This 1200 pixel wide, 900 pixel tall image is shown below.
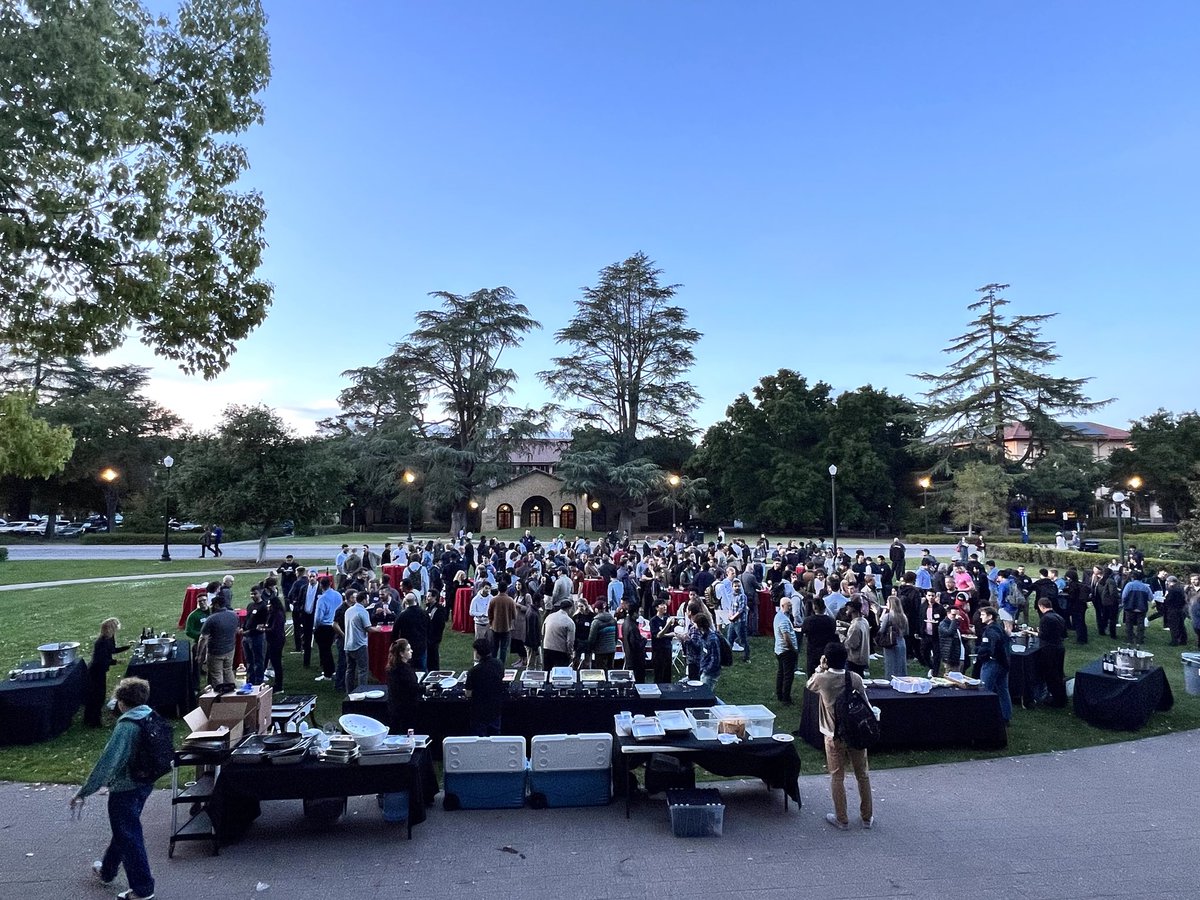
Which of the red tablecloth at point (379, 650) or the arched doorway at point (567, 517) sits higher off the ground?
the arched doorway at point (567, 517)

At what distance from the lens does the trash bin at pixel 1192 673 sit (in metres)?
12.1

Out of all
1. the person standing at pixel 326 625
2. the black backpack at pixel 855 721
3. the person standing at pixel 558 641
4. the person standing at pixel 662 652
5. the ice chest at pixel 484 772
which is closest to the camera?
the black backpack at pixel 855 721

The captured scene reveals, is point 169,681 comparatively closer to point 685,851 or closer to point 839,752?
point 685,851

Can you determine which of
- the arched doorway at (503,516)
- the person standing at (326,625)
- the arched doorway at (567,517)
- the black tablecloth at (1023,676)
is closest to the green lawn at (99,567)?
the person standing at (326,625)

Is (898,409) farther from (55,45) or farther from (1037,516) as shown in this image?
(55,45)

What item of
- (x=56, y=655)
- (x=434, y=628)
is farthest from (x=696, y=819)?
(x=56, y=655)

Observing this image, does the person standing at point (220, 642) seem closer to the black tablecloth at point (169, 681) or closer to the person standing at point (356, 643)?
the black tablecloth at point (169, 681)

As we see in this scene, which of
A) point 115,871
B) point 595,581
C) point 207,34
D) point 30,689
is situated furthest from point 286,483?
point 115,871

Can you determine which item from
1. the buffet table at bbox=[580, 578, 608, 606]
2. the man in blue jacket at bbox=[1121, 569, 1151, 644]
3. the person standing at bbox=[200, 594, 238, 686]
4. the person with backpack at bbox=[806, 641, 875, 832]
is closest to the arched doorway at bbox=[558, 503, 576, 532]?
the buffet table at bbox=[580, 578, 608, 606]

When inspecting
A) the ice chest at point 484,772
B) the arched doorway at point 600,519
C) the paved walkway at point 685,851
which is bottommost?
the paved walkway at point 685,851

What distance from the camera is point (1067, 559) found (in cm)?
3144

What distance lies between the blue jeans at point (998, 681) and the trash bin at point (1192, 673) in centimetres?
487

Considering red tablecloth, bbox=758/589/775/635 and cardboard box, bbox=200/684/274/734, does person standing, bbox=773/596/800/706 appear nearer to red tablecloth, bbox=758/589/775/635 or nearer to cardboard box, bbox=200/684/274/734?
red tablecloth, bbox=758/589/775/635

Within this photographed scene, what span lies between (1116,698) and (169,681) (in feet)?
44.8
